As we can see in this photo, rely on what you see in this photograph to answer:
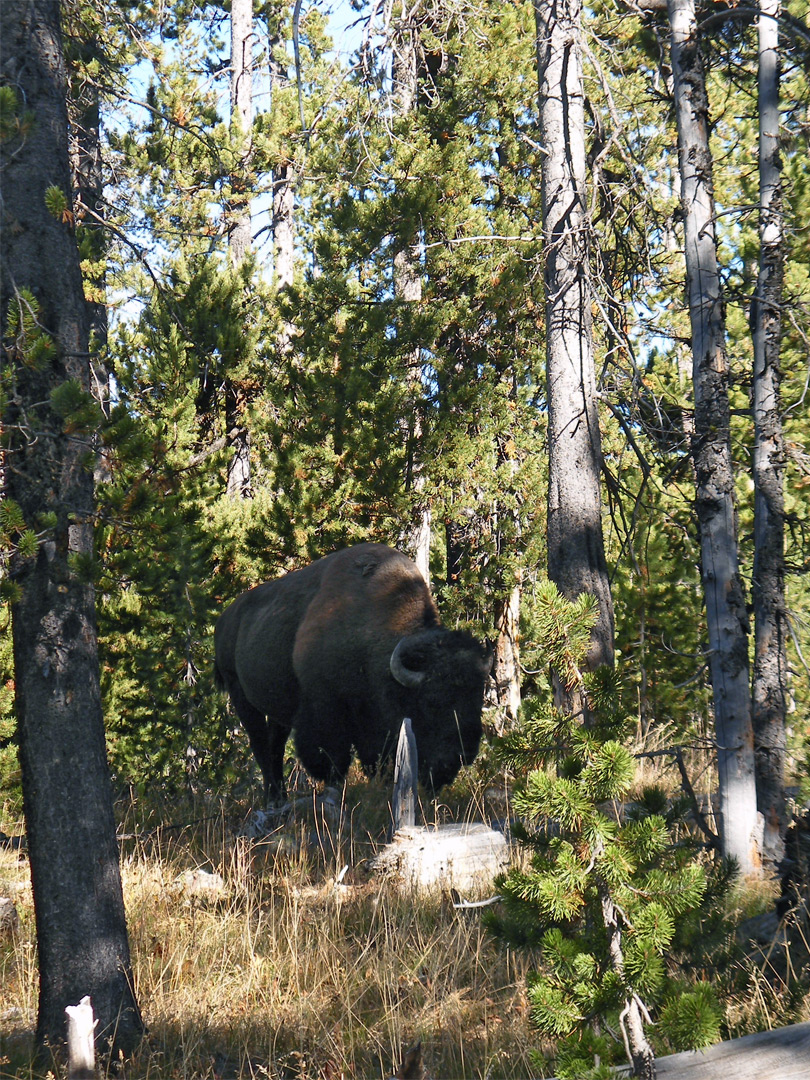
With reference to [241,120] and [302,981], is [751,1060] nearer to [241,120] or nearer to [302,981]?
[302,981]

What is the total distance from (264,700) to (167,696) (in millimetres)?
1897

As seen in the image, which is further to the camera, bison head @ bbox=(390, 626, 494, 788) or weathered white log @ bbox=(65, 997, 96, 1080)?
bison head @ bbox=(390, 626, 494, 788)

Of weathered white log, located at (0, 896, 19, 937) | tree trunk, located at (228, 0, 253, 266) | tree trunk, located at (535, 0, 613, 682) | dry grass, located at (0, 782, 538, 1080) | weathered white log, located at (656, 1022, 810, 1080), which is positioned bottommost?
dry grass, located at (0, 782, 538, 1080)

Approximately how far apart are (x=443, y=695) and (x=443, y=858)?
2.11m

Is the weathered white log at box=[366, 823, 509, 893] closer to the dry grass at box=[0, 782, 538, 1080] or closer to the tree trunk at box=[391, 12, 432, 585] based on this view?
the dry grass at box=[0, 782, 538, 1080]

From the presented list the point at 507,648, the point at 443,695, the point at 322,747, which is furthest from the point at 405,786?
the point at 507,648

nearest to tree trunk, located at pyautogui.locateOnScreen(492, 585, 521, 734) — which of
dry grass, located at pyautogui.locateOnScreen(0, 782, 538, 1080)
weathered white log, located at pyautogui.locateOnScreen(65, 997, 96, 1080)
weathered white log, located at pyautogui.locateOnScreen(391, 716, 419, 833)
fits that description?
weathered white log, located at pyautogui.locateOnScreen(391, 716, 419, 833)

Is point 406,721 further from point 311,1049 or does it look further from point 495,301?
point 495,301

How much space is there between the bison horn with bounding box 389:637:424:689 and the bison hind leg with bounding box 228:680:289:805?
2.83 metres

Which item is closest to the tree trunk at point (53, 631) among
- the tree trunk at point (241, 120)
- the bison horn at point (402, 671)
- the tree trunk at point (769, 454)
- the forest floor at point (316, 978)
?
the forest floor at point (316, 978)

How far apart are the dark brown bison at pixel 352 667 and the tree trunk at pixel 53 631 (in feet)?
13.3

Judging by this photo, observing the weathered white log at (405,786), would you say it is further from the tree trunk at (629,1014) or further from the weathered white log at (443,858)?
the tree trunk at (629,1014)

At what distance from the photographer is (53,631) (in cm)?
417

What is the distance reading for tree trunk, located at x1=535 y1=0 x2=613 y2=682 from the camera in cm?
694
